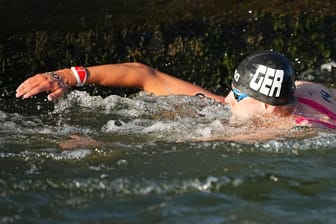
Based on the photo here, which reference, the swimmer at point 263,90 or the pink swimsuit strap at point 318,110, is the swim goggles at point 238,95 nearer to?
the swimmer at point 263,90

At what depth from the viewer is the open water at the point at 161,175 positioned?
5180 millimetres

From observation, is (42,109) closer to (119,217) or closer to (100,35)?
(100,35)

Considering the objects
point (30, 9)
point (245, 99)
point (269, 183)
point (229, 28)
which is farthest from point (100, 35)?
point (269, 183)

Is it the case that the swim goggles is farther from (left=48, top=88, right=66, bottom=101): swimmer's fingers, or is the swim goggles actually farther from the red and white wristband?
(left=48, top=88, right=66, bottom=101): swimmer's fingers

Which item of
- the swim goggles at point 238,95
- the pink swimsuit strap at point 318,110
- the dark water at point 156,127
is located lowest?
the dark water at point 156,127

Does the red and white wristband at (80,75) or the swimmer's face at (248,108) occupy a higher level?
the red and white wristband at (80,75)

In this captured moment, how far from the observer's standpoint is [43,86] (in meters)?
6.45

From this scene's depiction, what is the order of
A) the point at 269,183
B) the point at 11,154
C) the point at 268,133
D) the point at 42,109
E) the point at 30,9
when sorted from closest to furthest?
the point at 269,183 → the point at 11,154 → the point at 268,133 → the point at 42,109 → the point at 30,9

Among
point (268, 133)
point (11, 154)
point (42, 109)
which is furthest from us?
point (42, 109)

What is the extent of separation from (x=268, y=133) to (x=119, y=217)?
6.31 ft

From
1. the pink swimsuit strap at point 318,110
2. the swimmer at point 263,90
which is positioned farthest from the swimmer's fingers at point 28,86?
the pink swimsuit strap at point 318,110

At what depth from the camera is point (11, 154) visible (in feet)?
20.4

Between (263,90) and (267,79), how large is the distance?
3.6 inches

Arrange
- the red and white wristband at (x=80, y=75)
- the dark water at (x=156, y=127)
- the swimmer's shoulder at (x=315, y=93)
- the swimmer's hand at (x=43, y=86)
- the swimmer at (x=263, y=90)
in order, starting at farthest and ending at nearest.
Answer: the swimmer's shoulder at (x=315, y=93), the red and white wristband at (x=80, y=75), the swimmer at (x=263, y=90), the swimmer's hand at (x=43, y=86), the dark water at (x=156, y=127)
